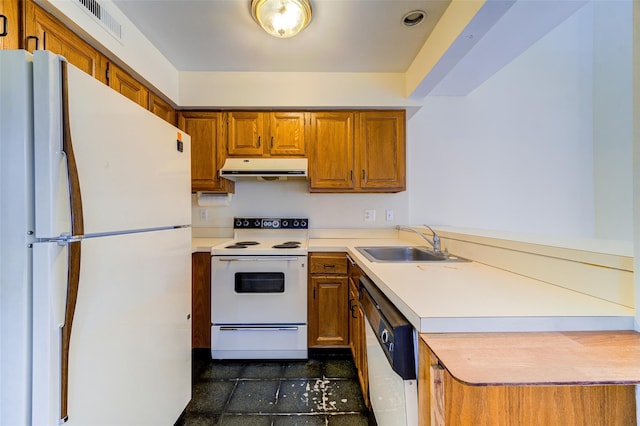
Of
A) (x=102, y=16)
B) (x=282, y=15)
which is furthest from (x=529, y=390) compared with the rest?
(x=102, y=16)

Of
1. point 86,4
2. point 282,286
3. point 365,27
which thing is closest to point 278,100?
A: point 365,27

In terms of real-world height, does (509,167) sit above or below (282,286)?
above

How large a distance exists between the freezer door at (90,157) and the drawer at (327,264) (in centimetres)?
124

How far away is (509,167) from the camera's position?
280cm

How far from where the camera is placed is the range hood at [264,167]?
230cm

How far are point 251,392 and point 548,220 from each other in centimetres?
324

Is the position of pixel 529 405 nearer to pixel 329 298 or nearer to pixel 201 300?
pixel 329 298

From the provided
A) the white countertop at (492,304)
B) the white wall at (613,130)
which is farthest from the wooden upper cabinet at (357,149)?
the white wall at (613,130)

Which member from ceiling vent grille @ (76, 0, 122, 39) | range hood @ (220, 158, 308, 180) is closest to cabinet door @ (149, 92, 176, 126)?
ceiling vent grille @ (76, 0, 122, 39)

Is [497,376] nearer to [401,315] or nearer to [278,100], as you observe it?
[401,315]

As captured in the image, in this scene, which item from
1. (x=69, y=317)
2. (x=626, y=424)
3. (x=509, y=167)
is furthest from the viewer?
(x=509, y=167)

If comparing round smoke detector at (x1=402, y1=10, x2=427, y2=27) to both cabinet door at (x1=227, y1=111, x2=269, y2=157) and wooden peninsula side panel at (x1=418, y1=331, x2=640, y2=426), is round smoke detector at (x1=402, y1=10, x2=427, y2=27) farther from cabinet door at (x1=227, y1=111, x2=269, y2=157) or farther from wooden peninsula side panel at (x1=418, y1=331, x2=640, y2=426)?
wooden peninsula side panel at (x1=418, y1=331, x2=640, y2=426)

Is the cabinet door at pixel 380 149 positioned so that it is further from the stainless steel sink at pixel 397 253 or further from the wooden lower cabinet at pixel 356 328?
the wooden lower cabinet at pixel 356 328

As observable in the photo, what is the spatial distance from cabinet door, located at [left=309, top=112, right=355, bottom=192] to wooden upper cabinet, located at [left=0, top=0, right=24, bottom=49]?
180cm
